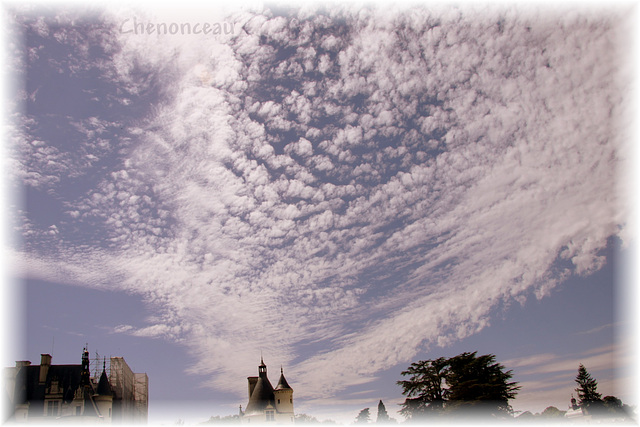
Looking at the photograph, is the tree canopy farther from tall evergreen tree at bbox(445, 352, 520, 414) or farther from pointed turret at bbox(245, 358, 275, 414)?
pointed turret at bbox(245, 358, 275, 414)

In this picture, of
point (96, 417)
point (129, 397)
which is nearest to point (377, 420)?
point (129, 397)

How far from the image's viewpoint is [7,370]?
50469mm

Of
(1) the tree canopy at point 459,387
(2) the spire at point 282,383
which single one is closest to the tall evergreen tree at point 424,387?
(1) the tree canopy at point 459,387

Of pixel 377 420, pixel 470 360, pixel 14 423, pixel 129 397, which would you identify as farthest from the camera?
pixel 377 420

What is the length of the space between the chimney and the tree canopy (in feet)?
143

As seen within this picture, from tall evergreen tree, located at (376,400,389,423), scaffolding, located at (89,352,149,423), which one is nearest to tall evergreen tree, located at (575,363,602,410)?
tall evergreen tree, located at (376,400,389,423)

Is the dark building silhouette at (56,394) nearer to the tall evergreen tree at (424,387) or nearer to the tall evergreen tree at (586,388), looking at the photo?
the tall evergreen tree at (424,387)

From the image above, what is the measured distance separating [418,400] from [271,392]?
2506 cm

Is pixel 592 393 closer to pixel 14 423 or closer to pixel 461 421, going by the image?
pixel 461 421

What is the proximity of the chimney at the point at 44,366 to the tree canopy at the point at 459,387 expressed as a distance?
4366cm

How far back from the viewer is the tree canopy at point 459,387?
51.6 meters

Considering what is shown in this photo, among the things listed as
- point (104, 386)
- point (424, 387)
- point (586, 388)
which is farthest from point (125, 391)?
point (586, 388)

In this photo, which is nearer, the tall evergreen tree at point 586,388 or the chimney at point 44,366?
the chimney at point 44,366

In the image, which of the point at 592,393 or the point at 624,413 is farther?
the point at 592,393
